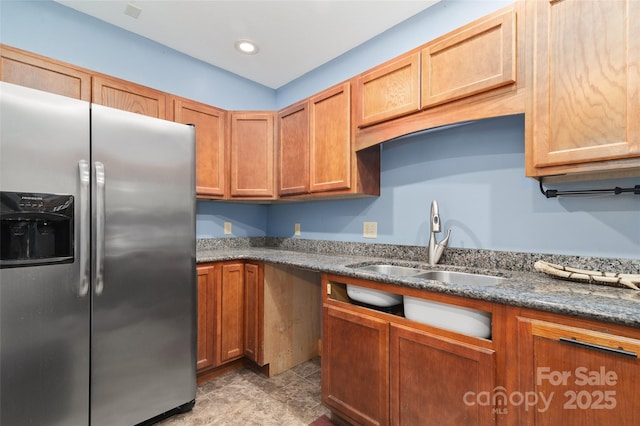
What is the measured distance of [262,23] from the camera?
87.0 inches

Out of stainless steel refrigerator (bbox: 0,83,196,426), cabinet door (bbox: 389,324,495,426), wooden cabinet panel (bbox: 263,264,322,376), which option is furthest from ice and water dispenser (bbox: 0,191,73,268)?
cabinet door (bbox: 389,324,495,426)

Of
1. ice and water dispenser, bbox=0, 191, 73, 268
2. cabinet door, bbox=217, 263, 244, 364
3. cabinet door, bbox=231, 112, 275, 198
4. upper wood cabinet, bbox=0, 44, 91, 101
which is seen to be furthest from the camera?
cabinet door, bbox=231, 112, 275, 198

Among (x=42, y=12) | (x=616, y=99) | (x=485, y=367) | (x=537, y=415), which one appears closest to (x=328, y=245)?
(x=485, y=367)

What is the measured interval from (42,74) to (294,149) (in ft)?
5.41

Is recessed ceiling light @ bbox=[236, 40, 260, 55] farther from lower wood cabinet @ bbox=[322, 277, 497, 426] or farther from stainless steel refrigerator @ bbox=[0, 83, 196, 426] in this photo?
lower wood cabinet @ bbox=[322, 277, 497, 426]

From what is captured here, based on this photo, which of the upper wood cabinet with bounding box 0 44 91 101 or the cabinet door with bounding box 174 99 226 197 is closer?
the upper wood cabinet with bounding box 0 44 91 101

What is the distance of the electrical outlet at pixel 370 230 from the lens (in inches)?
91.0

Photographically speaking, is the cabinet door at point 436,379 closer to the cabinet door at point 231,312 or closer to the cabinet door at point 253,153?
the cabinet door at point 231,312

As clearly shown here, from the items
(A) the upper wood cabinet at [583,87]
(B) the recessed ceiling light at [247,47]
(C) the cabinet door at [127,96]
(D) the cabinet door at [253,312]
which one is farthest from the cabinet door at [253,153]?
Result: (A) the upper wood cabinet at [583,87]

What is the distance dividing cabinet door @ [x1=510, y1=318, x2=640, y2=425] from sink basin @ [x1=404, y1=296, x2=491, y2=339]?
0.14 m

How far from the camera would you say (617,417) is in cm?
90

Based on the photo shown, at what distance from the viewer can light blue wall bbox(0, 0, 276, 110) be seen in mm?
1951

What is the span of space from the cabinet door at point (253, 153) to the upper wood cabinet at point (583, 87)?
1.95 m

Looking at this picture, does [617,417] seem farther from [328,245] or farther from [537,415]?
[328,245]
